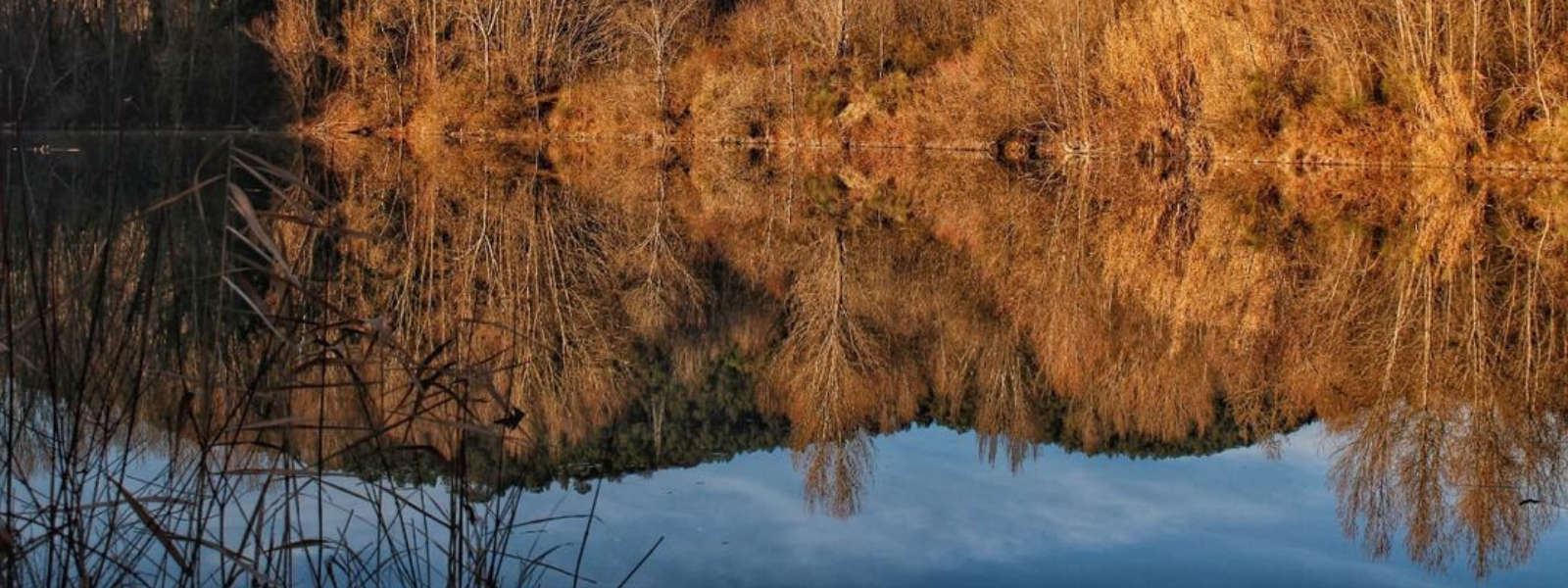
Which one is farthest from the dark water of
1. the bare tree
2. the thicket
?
the bare tree

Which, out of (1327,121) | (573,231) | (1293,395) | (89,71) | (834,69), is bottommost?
(1293,395)

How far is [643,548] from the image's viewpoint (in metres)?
4.70

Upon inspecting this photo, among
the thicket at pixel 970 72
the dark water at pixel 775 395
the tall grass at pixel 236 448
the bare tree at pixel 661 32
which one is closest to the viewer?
the tall grass at pixel 236 448

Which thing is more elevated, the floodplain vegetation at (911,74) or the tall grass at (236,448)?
the floodplain vegetation at (911,74)

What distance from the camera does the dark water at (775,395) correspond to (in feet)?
12.2

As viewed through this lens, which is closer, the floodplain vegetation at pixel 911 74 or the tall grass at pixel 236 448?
the tall grass at pixel 236 448

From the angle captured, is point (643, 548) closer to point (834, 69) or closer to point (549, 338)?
point (549, 338)

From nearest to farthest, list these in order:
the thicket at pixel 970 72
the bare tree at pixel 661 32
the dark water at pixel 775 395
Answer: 1. the dark water at pixel 775 395
2. the thicket at pixel 970 72
3. the bare tree at pixel 661 32

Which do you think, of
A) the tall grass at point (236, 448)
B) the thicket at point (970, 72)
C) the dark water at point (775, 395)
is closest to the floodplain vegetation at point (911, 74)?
the thicket at point (970, 72)

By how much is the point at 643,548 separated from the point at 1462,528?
2.89 m

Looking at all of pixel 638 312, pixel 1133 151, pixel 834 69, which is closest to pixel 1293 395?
pixel 638 312

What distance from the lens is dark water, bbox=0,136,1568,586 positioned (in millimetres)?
3721

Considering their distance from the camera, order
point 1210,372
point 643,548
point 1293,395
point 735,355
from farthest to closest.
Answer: point 735,355, point 1210,372, point 1293,395, point 643,548

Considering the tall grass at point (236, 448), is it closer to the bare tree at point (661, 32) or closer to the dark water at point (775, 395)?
A: the dark water at point (775, 395)
